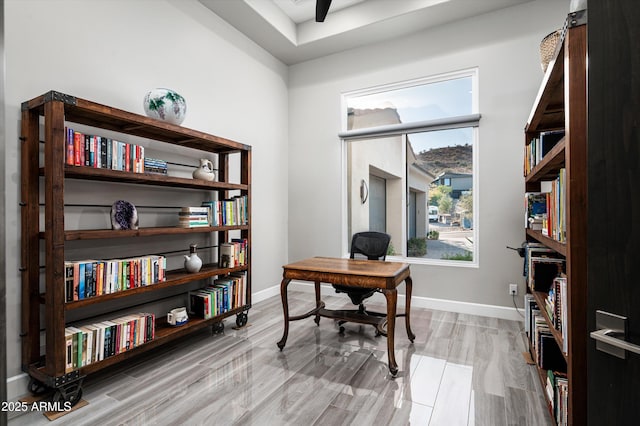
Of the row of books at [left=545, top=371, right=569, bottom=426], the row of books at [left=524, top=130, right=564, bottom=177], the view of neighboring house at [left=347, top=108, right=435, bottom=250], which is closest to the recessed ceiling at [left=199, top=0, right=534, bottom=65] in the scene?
the view of neighboring house at [left=347, top=108, right=435, bottom=250]

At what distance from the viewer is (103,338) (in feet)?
6.70

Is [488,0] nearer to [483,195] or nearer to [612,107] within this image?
[483,195]

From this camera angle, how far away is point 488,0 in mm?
3287

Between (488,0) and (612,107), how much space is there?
3.34 metres

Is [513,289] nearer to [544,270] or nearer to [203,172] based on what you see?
[544,270]

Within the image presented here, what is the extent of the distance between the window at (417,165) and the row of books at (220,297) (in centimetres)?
172

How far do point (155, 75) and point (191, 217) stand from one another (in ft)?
4.34

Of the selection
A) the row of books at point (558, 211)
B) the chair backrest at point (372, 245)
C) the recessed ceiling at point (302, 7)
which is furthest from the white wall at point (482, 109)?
the row of books at point (558, 211)

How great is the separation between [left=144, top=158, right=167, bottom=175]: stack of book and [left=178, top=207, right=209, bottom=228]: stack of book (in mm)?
374

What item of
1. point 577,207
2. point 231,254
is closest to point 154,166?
point 231,254

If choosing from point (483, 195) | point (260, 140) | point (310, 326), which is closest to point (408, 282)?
point (310, 326)

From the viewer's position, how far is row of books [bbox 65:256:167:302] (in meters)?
1.93

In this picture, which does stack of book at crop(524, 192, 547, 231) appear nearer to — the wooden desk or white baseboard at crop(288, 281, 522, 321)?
the wooden desk

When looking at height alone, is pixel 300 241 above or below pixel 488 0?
below
